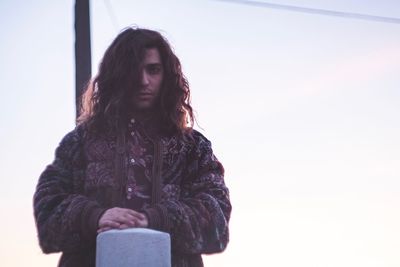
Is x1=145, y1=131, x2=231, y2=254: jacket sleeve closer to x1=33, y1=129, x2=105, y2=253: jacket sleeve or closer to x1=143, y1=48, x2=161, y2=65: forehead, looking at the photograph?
x1=33, y1=129, x2=105, y2=253: jacket sleeve

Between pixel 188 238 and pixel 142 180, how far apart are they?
1.09 feet

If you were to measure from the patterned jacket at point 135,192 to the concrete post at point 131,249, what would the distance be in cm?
40

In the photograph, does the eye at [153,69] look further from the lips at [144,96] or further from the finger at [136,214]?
the finger at [136,214]

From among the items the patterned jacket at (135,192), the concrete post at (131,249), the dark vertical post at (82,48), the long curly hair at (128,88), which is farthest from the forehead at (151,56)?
the dark vertical post at (82,48)

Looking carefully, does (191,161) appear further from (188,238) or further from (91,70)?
(91,70)

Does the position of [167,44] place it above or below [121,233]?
above

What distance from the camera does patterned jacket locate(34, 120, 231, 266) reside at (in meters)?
2.62

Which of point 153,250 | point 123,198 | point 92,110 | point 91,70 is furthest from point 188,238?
point 91,70

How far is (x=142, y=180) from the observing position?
9.18 feet

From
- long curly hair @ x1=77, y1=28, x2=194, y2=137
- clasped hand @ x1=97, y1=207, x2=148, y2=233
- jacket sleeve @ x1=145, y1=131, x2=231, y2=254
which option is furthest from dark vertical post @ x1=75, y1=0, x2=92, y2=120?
clasped hand @ x1=97, y1=207, x2=148, y2=233

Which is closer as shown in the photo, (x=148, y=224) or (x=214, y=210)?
(x=148, y=224)

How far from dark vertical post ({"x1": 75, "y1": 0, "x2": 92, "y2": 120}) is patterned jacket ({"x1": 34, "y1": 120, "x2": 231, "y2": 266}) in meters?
2.07

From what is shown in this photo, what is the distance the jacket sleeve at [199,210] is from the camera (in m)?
2.60

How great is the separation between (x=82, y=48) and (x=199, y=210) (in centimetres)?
322
